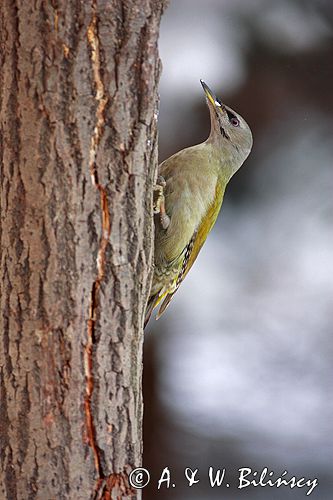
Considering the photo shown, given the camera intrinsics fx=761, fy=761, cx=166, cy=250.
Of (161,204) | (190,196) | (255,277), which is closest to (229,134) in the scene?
(190,196)

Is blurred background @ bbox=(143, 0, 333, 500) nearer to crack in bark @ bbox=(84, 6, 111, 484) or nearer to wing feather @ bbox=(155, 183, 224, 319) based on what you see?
wing feather @ bbox=(155, 183, 224, 319)

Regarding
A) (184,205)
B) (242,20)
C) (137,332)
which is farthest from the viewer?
(242,20)

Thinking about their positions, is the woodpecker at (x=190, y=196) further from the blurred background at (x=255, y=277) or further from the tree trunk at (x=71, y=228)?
the blurred background at (x=255, y=277)

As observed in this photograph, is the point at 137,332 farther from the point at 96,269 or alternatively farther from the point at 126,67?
the point at 126,67

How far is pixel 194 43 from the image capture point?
3018 mm

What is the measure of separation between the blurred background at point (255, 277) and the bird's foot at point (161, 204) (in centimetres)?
117

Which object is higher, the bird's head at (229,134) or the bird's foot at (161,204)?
the bird's head at (229,134)

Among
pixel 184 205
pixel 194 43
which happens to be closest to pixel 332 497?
pixel 184 205

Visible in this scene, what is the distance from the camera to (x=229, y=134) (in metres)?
2.13

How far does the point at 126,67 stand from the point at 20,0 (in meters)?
0.20

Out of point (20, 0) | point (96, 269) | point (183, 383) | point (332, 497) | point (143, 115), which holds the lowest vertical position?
point (332, 497)

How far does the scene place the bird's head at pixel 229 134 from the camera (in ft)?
6.98

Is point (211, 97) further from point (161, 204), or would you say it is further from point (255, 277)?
point (255, 277)

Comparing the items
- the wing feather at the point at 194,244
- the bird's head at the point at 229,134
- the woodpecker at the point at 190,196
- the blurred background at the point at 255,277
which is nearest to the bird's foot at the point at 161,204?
the woodpecker at the point at 190,196
